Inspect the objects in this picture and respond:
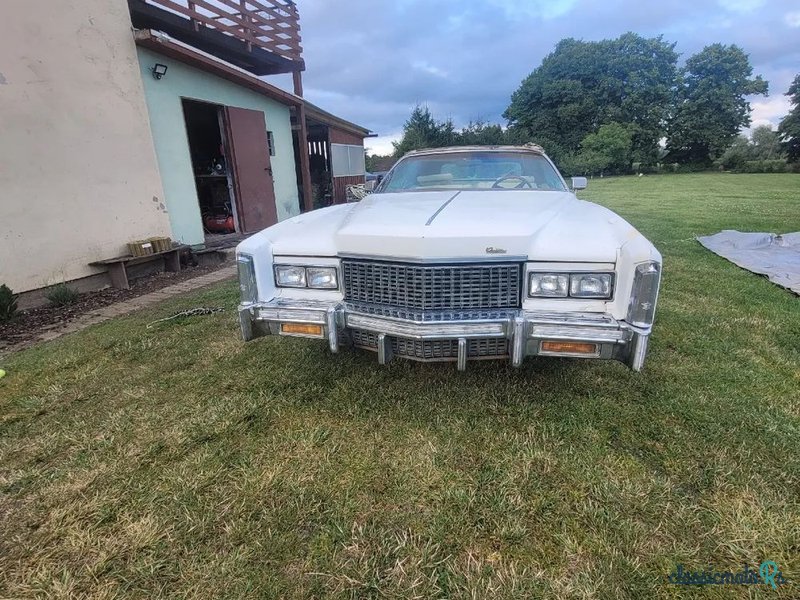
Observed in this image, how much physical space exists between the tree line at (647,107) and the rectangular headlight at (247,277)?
39.3 m

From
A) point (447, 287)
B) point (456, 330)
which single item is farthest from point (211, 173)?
point (456, 330)

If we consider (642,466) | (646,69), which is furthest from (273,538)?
(646,69)

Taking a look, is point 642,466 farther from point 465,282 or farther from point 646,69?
point 646,69

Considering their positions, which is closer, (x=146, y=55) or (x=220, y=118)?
(x=146, y=55)

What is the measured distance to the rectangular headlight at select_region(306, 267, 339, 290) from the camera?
2.58 m

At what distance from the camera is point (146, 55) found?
651cm

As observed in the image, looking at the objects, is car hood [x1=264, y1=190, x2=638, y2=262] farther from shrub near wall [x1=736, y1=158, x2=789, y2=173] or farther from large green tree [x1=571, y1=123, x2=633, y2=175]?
shrub near wall [x1=736, y1=158, x2=789, y2=173]

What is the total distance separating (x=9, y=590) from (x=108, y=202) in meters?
5.73

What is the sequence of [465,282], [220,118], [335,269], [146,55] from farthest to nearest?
[220,118] < [146,55] < [335,269] < [465,282]

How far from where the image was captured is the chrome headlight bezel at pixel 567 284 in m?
2.20

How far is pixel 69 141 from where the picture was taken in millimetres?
5406

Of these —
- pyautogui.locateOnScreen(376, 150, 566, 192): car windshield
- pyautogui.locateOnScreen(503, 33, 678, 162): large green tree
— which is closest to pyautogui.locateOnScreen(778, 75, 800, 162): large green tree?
pyautogui.locateOnScreen(503, 33, 678, 162): large green tree

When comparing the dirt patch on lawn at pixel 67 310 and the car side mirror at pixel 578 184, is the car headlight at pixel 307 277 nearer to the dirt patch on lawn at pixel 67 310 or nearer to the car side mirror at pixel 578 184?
Answer: the car side mirror at pixel 578 184

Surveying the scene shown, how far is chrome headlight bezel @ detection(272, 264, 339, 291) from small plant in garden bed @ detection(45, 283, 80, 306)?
169 inches
